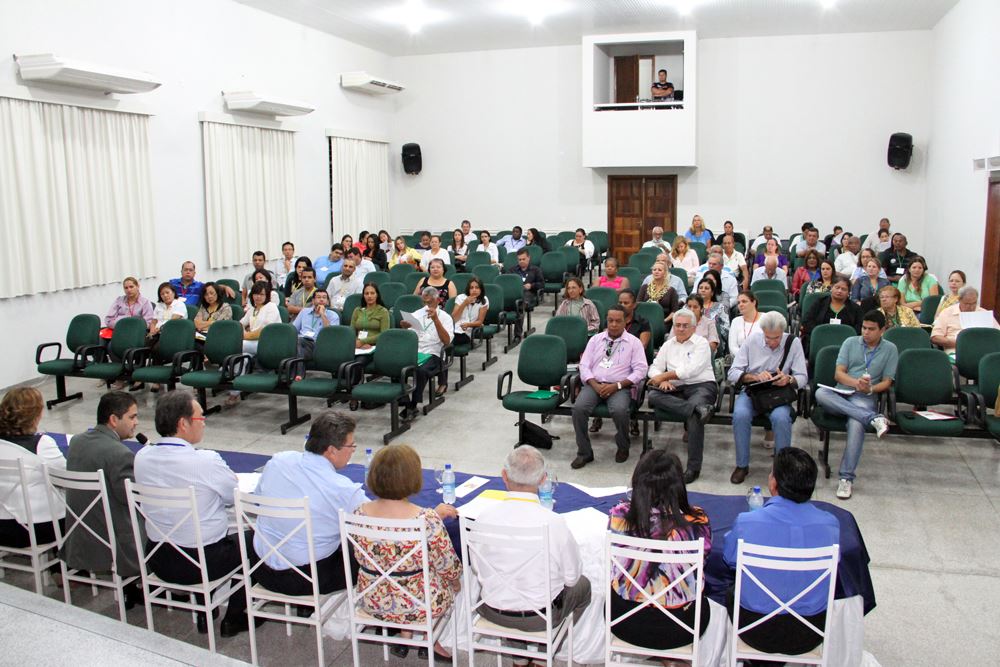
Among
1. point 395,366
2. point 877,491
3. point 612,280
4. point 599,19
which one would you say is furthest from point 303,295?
point 599,19

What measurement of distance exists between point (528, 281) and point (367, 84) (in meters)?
6.16

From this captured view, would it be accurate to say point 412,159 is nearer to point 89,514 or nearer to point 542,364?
point 542,364

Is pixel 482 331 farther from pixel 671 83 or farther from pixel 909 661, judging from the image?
pixel 671 83

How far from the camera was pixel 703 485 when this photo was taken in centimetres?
579

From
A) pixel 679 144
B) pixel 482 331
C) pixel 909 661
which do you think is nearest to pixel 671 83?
pixel 679 144

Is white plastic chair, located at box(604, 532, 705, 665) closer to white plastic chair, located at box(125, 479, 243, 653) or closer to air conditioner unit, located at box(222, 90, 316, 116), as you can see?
white plastic chair, located at box(125, 479, 243, 653)

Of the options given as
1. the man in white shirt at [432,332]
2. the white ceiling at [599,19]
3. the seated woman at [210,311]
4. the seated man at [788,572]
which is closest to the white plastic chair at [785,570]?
the seated man at [788,572]

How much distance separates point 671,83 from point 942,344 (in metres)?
9.27

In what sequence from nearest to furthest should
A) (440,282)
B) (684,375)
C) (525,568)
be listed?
(525,568) < (684,375) < (440,282)

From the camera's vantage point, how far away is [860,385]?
579cm

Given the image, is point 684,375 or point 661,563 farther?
point 684,375

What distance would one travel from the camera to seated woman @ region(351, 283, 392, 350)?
309 inches

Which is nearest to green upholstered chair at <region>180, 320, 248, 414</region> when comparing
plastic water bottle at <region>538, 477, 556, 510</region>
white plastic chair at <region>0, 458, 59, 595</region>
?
white plastic chair at <region>0, 458, 59, 595</region>

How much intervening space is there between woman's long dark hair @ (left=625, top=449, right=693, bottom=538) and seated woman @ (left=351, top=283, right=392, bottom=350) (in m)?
5.06
